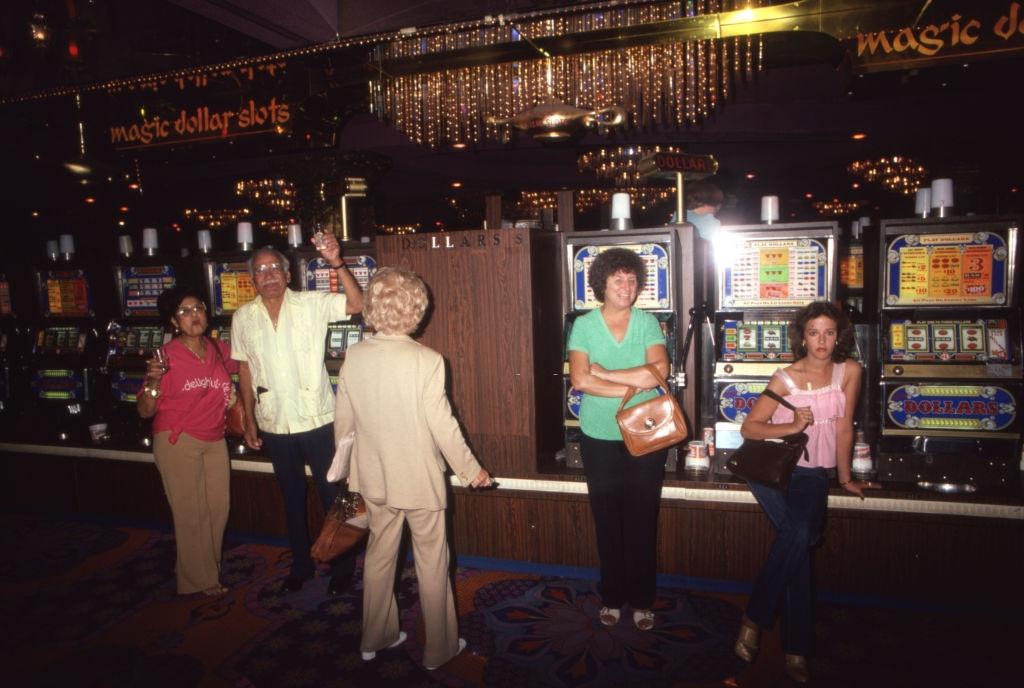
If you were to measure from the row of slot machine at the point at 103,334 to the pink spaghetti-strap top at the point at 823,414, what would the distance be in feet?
10.2

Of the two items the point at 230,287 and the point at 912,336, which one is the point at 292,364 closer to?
the point at 230,287

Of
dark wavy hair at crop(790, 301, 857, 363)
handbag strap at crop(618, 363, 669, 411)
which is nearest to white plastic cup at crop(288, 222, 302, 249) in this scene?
handbag strap at crop(618, 363, 669, 411)

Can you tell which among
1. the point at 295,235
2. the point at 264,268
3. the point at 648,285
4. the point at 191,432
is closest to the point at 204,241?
the point at 295,235

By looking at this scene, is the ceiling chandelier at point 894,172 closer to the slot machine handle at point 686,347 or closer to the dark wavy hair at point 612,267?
the slot machine handle at point 686,347

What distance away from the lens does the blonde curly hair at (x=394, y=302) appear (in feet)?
8.18

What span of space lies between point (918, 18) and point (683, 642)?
306 cm

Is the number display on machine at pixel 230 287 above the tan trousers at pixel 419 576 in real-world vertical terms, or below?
above

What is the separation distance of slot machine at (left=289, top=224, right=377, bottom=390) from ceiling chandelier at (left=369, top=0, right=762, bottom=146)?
3.18 ft

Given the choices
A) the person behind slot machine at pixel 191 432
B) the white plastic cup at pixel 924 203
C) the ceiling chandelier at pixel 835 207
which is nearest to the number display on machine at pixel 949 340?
the white plastic cup at pixel 924 203

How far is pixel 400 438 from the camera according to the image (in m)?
2.46

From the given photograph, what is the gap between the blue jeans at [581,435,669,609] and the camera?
281 cm

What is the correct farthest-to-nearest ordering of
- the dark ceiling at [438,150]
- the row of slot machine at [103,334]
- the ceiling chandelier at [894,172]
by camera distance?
1. the ceiling chandelier at [894,172]
2. the row of slot machine at [103,334]
3. the dark ceiling at [438,150]

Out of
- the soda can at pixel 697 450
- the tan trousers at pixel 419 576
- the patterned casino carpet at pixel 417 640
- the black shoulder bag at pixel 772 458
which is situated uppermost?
the black shoulder bag at pixel 772 458

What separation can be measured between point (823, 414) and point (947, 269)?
1283 mm
